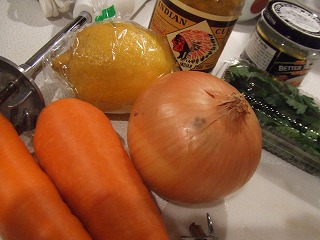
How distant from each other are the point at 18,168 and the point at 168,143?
0.23 m

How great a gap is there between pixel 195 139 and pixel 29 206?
0.25 meters

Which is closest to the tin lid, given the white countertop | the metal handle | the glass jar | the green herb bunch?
the glass jar

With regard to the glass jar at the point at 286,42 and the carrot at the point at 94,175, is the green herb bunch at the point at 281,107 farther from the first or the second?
the carrot at the point at 94,175

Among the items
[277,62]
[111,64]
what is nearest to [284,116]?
[277,62]

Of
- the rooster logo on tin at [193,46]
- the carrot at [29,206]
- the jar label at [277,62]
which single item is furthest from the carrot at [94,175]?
the jar label at [277,62]

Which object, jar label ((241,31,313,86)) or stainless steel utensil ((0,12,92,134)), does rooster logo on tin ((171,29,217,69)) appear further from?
stainless steel utensil ((0,12,92,134))

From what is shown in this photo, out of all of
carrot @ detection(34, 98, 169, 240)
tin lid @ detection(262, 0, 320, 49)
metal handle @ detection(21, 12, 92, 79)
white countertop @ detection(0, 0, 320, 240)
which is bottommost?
white countertop @ detection(0, 0, 320, 240)

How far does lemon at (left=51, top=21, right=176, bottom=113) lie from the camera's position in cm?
58

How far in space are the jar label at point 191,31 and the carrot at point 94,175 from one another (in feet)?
0.82

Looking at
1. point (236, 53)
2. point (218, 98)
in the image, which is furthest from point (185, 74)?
point (236, 53)

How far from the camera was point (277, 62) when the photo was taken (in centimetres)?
73

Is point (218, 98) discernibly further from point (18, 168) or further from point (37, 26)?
point (37, 26)

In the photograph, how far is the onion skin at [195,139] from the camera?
0.44m

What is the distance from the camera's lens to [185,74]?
1.70ft
